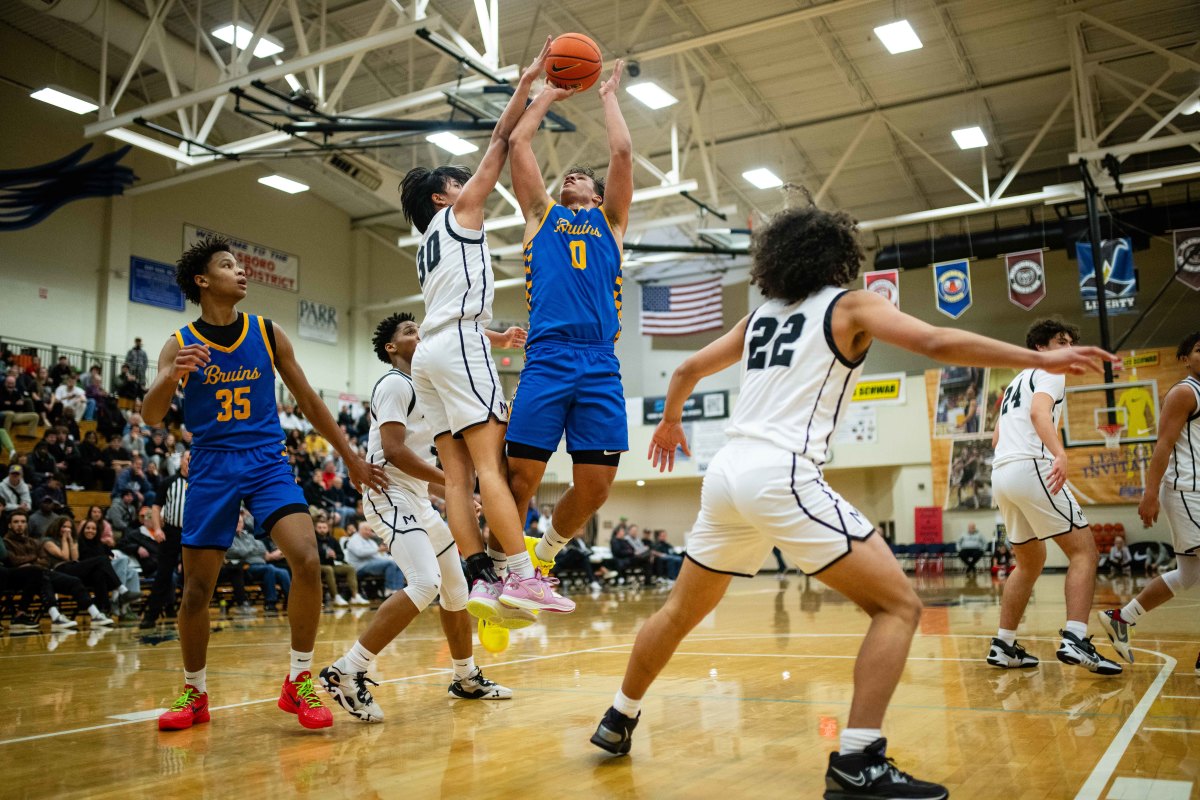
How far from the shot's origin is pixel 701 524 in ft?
10.0

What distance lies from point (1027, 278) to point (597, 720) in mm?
18379

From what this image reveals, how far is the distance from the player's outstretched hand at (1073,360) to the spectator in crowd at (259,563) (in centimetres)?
1151

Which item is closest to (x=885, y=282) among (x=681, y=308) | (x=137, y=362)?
(x=681, y=308)

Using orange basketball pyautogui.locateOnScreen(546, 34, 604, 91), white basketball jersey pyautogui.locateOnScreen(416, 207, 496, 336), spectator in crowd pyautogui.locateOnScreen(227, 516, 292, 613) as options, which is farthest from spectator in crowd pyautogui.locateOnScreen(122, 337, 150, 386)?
orange basketball pyautogui.locateOnScreen(546, 34, 604, 91)

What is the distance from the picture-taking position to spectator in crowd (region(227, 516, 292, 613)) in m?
12.5

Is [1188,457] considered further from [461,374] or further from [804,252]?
[461,374]

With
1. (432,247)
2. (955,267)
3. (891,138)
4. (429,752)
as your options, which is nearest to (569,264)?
(432,247)

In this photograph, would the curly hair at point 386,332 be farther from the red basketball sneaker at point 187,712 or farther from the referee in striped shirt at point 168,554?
the referee in striped shirt at point 168,554

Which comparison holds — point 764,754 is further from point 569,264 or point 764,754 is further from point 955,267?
point 955,267

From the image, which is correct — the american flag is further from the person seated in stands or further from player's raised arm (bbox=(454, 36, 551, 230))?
player's raised arm (bbox=(454, 36, 551, 230))

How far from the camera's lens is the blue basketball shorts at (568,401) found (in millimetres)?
3896

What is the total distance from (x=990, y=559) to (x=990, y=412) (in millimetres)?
3750

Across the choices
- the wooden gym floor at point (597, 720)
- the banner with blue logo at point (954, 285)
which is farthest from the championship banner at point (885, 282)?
the wooden gym floor at point (597, 720)

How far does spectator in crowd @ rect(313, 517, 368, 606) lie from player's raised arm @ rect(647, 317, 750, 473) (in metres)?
10.4
